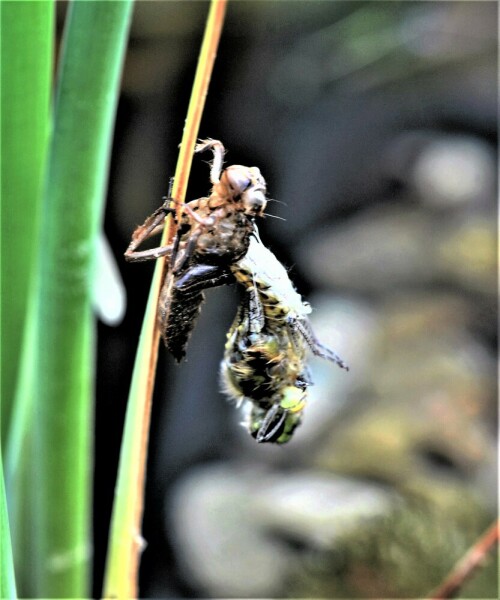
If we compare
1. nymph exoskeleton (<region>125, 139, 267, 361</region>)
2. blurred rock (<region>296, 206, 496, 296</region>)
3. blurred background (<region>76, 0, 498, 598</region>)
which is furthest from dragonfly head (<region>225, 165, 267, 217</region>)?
blurred rock (<region>296, 206, 496, 296</region>)

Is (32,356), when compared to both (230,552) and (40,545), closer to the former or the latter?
(40,545)

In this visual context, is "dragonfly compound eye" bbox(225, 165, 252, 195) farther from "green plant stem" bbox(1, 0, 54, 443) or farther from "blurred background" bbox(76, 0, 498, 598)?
"blurred background" bbox(76, 0, 498, 598)

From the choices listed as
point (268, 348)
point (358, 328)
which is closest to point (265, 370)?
point (268, 348)

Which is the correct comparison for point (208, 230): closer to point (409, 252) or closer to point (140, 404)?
point (140, 404)

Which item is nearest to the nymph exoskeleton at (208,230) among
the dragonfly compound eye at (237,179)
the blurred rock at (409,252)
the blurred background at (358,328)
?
the dragonfly compound eye at (237,179)

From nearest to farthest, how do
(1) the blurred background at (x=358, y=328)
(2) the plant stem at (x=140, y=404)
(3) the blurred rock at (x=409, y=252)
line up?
(2) the plant stem at (x=140, y=404) → (1) the blurred background at (x=358, y=328) → (3) the blurred rock at (x=409, y=252)

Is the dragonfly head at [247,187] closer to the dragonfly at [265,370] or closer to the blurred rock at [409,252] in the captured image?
the dragonfly at [265,370]

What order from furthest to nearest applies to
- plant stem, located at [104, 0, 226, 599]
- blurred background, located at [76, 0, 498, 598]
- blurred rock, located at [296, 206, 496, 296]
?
blurred rock, located at [296, 206, 496, 296], blurred background, located at [76, 0, 498, 598], plant stem, located at [104, 0, 226, 599]
